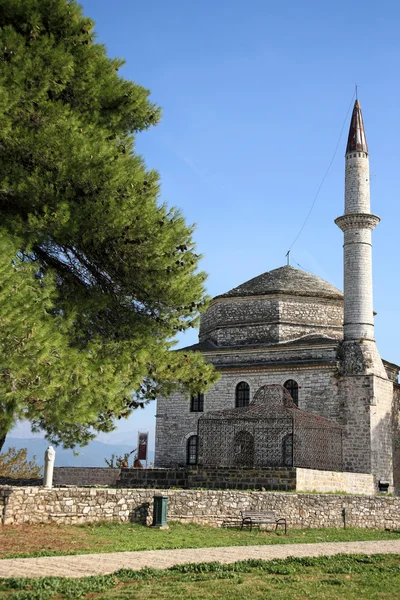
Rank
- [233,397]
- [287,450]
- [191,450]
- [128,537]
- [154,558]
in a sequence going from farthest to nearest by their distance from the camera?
[191,450], [233,397], [287,450], [128,537], [154,558]

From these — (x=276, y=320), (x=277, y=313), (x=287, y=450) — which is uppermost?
(x=277, y=313)

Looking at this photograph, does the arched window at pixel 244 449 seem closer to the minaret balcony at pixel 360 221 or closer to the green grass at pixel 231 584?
the minaret balcony at pixel 360 221

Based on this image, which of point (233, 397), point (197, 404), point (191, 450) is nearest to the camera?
point (233, 397)

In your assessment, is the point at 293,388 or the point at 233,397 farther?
the point at 233,397

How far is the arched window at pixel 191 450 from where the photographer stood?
31562 millimetres

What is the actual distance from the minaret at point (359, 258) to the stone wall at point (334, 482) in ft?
15.4

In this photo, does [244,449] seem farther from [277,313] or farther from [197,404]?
[277,313]

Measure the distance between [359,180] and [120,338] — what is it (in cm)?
1880

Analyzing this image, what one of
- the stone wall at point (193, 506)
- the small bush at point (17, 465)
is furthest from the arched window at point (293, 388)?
the small bush at point (17, 465)

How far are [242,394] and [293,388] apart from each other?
247cm

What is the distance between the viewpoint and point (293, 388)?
1185 inches

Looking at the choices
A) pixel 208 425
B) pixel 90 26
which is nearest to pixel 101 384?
pixel 90 26

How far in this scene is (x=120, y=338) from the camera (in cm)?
1492

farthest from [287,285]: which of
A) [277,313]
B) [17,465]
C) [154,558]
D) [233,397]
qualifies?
[154,558]
